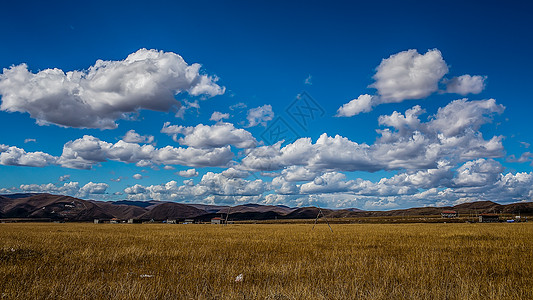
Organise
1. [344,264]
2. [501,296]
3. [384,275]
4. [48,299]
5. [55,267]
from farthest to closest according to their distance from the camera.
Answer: [344,264] < [55,267] < [384,275] < [501,296] < [48,299]

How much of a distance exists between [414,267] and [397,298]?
4611 millimetres

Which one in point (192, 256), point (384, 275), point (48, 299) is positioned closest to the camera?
point (48, 299)

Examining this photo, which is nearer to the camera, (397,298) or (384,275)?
(397,298)

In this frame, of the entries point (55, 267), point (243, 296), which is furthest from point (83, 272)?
point (243, 296)

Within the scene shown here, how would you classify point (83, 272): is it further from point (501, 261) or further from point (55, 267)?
point (501, 261)

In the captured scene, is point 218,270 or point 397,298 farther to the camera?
point 218,270

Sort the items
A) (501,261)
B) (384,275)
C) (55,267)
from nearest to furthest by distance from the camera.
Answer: (384,275)
(55,267)
(501,261)

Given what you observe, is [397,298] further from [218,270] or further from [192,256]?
[192,256]

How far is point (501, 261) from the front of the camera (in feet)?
44.0

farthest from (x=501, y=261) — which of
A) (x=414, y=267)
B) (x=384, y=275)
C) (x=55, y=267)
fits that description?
(x=55, y=267)

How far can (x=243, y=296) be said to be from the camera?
7.70m

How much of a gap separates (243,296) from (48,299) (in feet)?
14.1

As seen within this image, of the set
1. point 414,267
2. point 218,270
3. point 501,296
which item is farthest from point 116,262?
point 501,296

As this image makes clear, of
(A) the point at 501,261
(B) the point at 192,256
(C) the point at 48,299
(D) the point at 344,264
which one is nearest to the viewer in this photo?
(C) the point at 48,299
